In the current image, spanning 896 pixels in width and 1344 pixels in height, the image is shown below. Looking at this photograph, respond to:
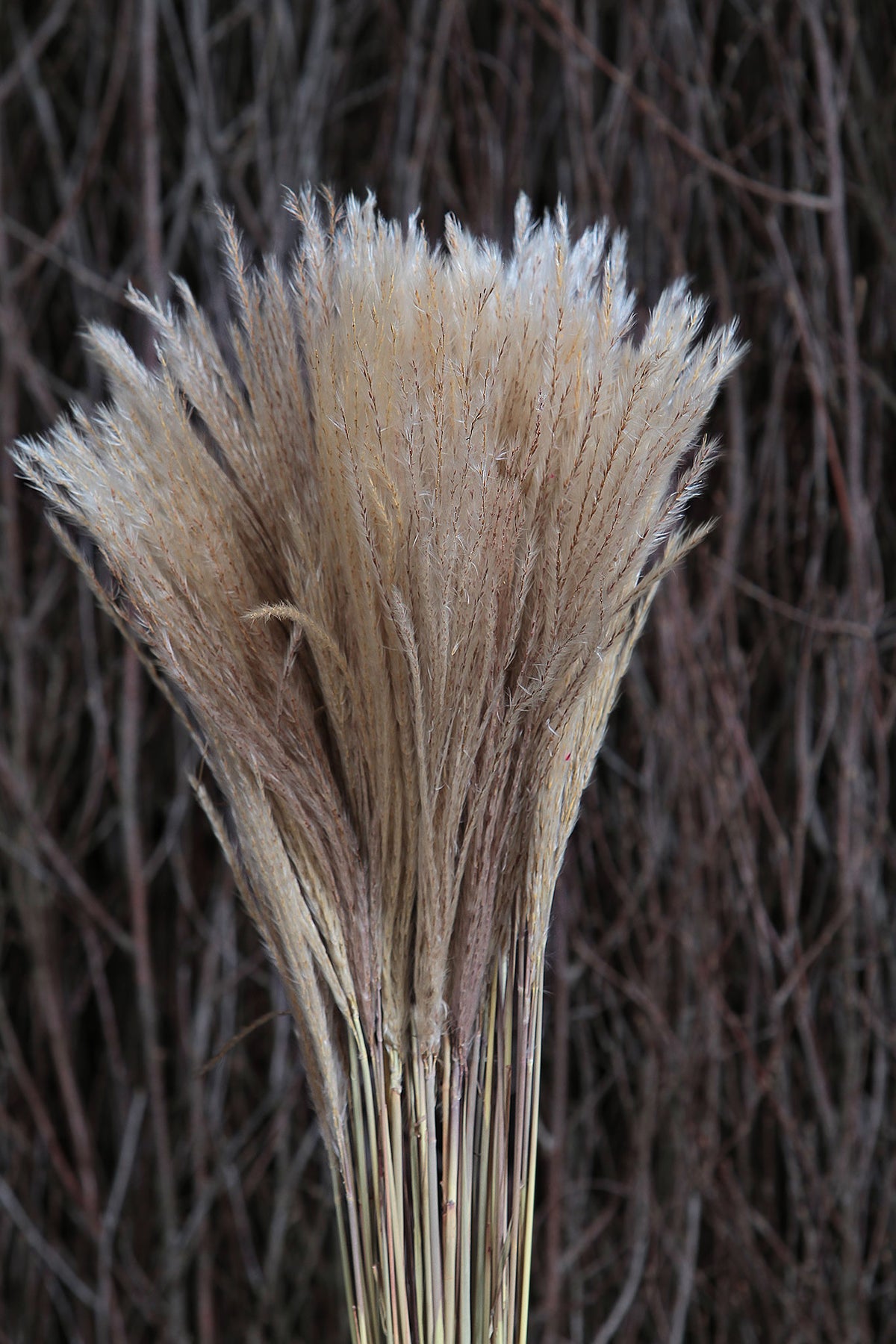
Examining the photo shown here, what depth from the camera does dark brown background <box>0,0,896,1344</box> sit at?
1396mm

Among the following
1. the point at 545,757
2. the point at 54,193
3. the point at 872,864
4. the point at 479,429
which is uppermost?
the point at 54,193

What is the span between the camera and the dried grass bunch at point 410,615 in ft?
1.91

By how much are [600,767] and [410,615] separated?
36.3 inches

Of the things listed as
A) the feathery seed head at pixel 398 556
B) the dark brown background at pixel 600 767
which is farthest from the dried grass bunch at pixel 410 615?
the dark brown background at pixel 600 767

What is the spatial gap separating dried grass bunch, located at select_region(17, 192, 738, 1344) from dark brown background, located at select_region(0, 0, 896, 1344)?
77 cm

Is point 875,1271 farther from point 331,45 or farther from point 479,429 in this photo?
point 331,45

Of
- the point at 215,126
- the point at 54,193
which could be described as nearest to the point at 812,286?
the point at 215,126

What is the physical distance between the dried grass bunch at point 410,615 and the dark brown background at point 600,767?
77cm

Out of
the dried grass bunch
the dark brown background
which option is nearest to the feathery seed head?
the dried grass bunch

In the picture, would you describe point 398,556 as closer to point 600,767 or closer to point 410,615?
point 410,615

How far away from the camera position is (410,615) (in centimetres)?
60

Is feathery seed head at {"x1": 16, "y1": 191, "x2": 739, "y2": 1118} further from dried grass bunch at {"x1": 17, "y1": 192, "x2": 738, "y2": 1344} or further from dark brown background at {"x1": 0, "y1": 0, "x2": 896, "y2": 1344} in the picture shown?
dark brown background at {"x1": 0, "y1": 0, "x2": 896, "y2": 1344}

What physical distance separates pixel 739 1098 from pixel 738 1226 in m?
0.17

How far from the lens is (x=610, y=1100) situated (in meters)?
1.46
